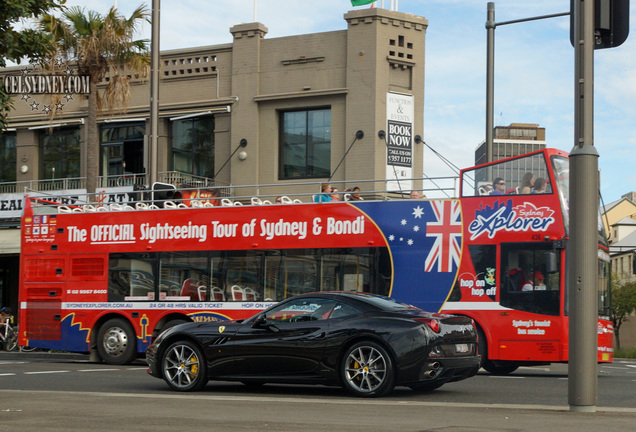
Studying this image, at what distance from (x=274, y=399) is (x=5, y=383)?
17.6ft

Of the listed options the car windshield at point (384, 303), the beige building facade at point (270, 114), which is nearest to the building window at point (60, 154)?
the beige building facade at point (270, 114)

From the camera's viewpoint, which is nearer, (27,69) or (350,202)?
(350,202)

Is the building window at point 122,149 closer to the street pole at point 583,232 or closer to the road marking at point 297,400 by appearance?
the road marking at point 297,400

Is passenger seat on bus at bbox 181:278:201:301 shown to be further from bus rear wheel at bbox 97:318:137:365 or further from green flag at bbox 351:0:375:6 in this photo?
green flag at bbox 351:0:375:6

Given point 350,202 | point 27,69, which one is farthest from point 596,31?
point 27,69

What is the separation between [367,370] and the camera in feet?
37.9

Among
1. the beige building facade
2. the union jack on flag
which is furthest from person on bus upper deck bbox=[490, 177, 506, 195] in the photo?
the beige building facade

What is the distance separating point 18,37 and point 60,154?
73.2 ft

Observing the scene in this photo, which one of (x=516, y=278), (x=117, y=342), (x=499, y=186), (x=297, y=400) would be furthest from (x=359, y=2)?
(x=297, y=400)

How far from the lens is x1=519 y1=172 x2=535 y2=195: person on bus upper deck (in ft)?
52.1

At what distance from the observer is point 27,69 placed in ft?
107

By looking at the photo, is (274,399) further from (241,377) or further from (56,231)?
(56,231)

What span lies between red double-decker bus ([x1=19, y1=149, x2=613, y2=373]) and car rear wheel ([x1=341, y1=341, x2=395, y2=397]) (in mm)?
4740

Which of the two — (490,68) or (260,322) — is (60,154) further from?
(260,322)
